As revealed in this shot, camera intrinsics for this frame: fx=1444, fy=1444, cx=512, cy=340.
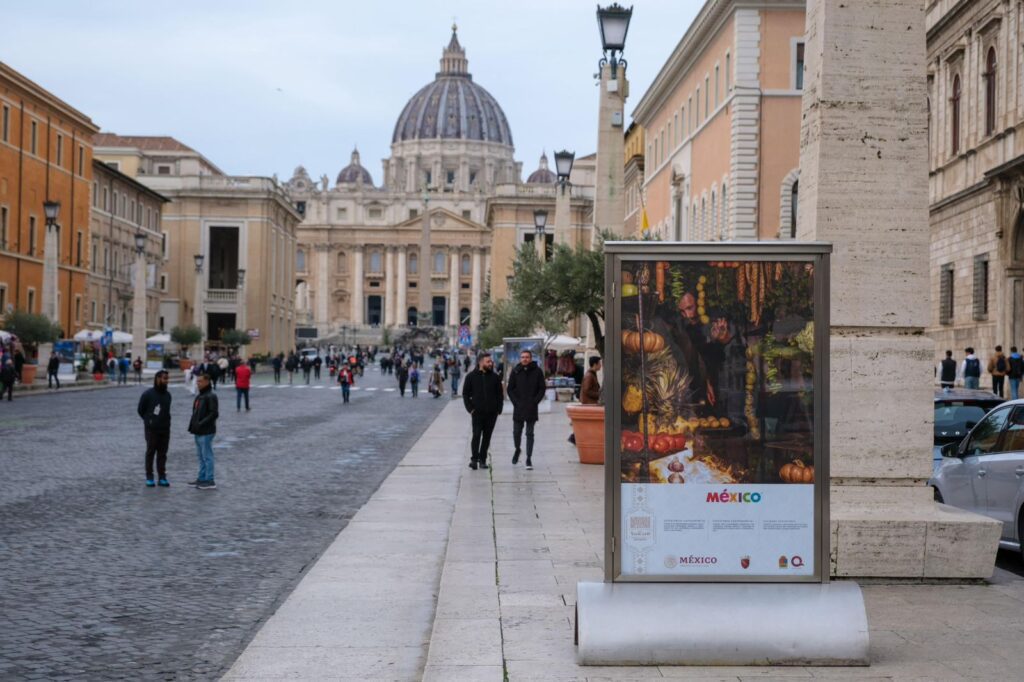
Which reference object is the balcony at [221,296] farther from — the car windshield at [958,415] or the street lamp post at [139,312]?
the car windshield at [958,415]

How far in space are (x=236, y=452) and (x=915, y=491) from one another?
47.7 feet

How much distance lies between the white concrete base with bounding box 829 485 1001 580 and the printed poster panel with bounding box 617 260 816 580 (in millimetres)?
2149

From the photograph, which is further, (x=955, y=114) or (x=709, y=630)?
(x=955, y=114)

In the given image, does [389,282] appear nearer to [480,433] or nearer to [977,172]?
[977,172]

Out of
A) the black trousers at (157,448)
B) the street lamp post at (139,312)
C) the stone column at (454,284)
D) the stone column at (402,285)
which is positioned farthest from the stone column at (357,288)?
the black trousers at (157,448)

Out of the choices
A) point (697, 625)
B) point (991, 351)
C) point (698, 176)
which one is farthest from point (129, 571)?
point (698, 176)

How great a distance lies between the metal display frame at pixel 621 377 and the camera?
6.31m

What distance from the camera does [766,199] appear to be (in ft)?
138

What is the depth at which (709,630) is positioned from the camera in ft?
20.9

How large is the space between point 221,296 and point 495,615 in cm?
9449

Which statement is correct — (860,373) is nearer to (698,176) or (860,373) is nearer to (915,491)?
(915,491)

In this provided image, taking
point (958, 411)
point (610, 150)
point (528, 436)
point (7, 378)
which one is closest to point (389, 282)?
point (7, 378)

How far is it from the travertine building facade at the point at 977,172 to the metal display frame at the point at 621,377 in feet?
75.7

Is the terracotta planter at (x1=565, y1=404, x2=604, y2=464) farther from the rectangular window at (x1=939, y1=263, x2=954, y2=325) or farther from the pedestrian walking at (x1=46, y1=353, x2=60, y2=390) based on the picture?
the pedestrian walking at (x1=46, y1=353, x2=60, y2=390)
